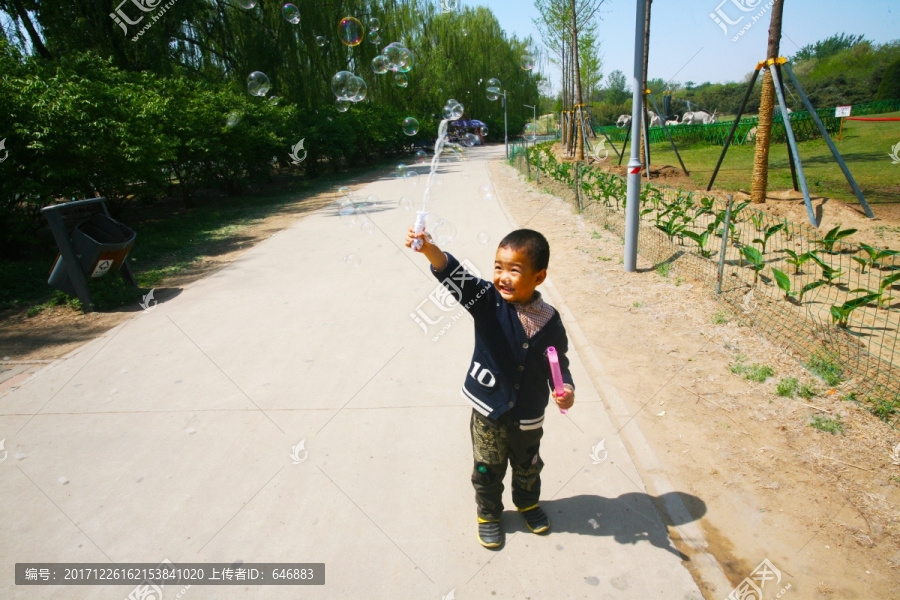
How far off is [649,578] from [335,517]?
68.3 inches

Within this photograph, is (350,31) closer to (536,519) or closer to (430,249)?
(430,249)

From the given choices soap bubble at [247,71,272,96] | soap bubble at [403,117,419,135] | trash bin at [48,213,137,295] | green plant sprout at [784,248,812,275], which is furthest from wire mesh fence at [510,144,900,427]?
trash bin at [48,213,137,295]

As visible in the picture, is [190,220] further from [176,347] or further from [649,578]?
[649,578]

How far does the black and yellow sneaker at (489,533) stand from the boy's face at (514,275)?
1.28 meters

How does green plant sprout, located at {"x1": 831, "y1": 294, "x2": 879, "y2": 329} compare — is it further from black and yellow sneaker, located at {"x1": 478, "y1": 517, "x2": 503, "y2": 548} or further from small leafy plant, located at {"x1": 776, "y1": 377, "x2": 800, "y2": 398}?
black and yellow sneaker, located at {"x1": 478, "y1": 517, "x2": 503, "y2": 548}

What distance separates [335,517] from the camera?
2.98 m

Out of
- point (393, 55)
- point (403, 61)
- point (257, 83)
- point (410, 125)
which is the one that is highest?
point (257, 83)

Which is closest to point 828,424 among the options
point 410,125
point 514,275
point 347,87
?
point 514,275

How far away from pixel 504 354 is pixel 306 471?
177 cm

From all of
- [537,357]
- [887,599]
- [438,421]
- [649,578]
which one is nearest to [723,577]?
[649,578]

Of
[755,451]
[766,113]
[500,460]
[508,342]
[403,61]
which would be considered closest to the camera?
[508,342]

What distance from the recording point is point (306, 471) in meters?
3.38

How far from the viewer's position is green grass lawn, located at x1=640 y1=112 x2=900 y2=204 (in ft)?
39.4

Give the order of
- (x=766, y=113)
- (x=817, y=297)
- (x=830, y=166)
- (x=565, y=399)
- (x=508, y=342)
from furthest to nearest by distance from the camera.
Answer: (x=830, y=166) < (x=766, y=113) < (x=817, y=297) < (x=508, y=342) < (x=565, y=399)
